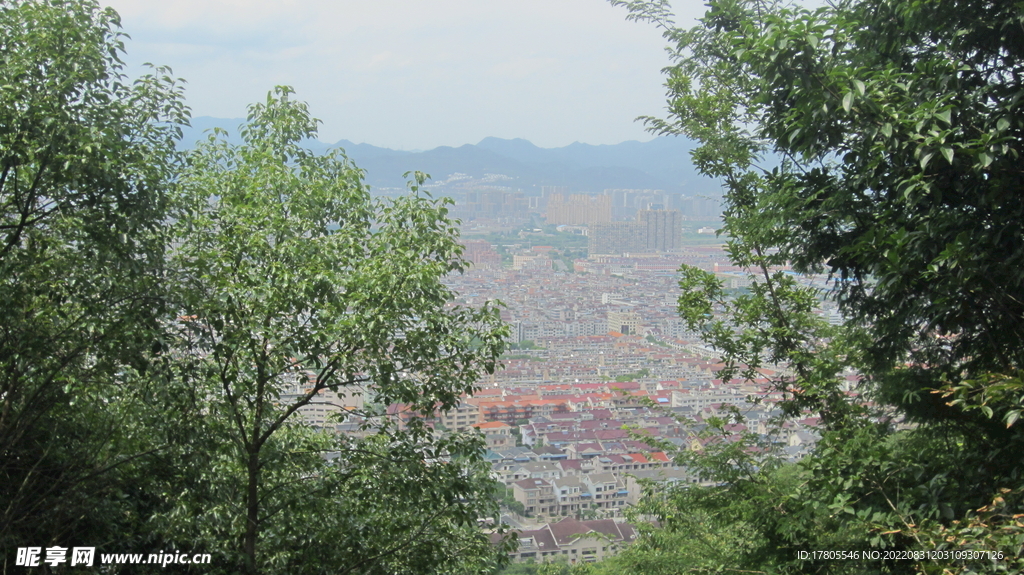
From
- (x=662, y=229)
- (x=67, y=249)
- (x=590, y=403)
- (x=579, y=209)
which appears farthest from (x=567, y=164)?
(x=67, y=249)

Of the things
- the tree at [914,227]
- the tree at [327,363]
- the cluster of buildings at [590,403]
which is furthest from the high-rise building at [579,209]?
the tree at [914,227]

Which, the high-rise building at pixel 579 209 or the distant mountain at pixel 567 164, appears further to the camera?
the high-rise building at pixel 579 209

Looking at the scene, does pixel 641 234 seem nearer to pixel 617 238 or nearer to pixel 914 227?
pixel 617 238

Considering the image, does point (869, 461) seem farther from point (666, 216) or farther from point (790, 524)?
point (666, 216)

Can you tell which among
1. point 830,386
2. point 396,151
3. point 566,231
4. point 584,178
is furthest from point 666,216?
point 830,386

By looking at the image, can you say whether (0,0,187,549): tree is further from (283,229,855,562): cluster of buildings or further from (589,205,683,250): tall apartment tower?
(589,205,683,250): tall apartment tower

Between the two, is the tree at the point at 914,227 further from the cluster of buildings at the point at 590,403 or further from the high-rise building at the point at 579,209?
the high-rise building at the point at 579,209

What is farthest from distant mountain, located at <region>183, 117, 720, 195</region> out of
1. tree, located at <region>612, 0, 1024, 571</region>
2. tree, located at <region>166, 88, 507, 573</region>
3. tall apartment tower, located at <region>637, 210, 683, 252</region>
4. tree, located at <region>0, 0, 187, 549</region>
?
tree, located at <region>612, 0, 1024, 571</region>
